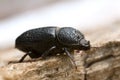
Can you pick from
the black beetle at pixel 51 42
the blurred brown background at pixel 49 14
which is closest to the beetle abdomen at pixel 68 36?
the black beetle at pixel 51 42

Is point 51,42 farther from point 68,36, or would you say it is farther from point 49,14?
point 49,14

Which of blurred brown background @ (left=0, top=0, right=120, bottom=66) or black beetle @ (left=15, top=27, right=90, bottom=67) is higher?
black beetle @ (left=15, top=27, right=90, bottom=67)

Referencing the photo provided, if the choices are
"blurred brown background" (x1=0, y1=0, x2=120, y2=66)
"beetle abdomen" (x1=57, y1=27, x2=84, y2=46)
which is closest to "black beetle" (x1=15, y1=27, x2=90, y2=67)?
"beetle abdomen" (x1=57, y1=27, x2=84, y2=46)

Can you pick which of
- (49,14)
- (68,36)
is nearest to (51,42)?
(68,36)

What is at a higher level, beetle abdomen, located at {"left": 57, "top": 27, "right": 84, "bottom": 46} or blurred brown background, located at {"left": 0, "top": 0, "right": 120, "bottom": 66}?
beetle abdomen, located at {"left": 57, "top": 27, "right": 84, "bottom": 46}

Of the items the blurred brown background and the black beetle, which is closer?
the black beetle

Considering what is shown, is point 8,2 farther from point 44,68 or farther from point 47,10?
point 44,68

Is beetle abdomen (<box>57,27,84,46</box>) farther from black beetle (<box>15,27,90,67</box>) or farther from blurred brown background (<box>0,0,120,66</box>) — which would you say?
blurred brown background (<box>0,0,120,66</box>)

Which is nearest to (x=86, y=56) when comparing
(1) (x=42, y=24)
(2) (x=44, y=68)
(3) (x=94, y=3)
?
(2) (x=44, y=68)
